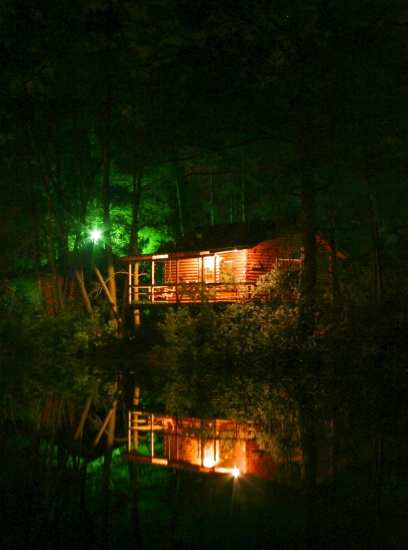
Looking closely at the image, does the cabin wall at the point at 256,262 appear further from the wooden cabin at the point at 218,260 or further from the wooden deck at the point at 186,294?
the wooden deck at the point at 186,294

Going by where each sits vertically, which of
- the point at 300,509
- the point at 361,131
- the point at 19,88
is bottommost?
the point at 300,509

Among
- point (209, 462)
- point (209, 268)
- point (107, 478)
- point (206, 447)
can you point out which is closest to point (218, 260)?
point (209, 268)

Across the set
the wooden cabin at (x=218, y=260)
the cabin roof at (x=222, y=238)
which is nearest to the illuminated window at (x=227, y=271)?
the wooden cabin at (x=218, y=260)

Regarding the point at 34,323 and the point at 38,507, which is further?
the point at 34,323

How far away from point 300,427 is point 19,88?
22.4 m

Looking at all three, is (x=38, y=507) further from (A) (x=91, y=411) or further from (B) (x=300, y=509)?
(A) (x=91, y=411)

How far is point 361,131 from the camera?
20.6 meters

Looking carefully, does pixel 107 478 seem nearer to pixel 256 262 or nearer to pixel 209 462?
pixel 209 462

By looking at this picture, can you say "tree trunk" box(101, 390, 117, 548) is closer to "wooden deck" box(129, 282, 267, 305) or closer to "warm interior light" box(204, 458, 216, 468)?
"warm interior light" box(204, 458, 216, 468)

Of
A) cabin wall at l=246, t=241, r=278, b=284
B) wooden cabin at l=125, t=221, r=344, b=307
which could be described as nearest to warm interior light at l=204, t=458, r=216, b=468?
wooden cabin at l=125, t=221, r=344, b=307

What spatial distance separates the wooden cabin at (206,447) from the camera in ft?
30.3

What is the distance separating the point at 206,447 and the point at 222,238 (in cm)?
2557

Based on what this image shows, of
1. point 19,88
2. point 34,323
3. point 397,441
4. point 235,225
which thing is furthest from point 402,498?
point 235,225

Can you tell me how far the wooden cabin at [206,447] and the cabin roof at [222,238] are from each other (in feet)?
57.8
